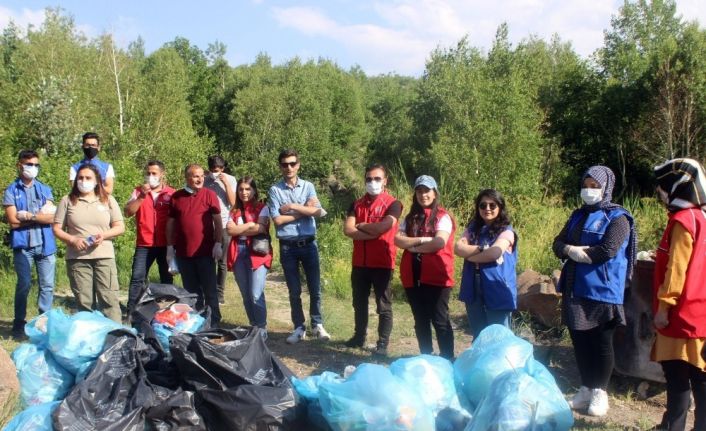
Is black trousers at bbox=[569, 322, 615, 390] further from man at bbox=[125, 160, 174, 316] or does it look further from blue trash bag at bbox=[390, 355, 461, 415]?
man at bbox=[125, 160, 174, 316]

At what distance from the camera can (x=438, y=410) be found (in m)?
3.55

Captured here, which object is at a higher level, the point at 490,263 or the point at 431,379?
the point at 490,263

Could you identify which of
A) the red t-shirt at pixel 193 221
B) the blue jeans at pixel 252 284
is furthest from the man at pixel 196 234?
the blue jeans at pixel 252 284

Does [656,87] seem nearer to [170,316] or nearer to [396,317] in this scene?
[396,317]

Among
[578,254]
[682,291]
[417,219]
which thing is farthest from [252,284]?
[682,291]

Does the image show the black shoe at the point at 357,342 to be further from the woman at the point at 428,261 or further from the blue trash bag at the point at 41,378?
the blue trash bag at the point at 41,378

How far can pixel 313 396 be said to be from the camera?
3.71 m

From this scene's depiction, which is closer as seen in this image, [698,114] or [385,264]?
[385,264]

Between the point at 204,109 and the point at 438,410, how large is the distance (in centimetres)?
3627

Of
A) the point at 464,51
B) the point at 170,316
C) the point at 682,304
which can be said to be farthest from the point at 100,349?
the point at 464,51

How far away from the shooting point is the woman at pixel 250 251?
5.62 m

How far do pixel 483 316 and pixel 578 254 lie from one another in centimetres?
Result: 97

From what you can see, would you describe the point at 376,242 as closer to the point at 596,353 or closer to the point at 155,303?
the point at 155,303

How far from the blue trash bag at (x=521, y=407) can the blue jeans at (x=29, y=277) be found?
4.22m
